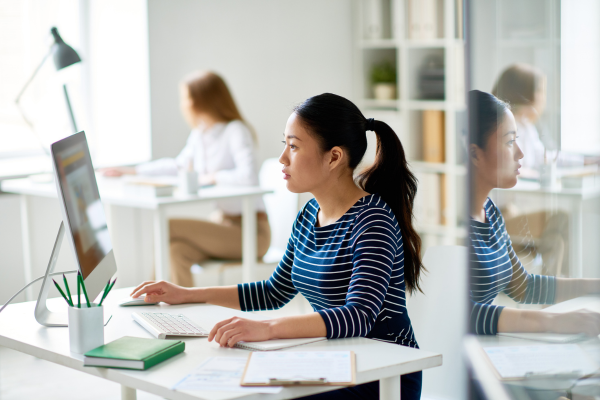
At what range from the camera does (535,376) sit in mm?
842

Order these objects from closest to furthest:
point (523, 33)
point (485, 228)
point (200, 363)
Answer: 1. point (523, 33)
2. point (485, 228)
3. point (200, 363)

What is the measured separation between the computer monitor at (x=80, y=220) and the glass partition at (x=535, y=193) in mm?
723

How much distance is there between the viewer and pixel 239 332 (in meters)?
1.24

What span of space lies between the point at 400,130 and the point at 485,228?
3462 mm

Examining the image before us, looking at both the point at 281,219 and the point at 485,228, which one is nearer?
the point at 485,228

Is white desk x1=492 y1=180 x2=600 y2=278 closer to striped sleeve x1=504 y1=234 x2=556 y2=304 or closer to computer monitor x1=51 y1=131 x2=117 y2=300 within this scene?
striped sleeve x1=504 y1=234 x2=556 y2=304

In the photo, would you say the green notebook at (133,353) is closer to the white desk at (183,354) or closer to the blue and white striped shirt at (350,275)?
the white desk at (183,354)

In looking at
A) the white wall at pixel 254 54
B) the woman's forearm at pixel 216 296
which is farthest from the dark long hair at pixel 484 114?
the white wall at pixel 254 54

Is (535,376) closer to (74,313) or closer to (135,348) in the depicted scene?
(135,348)

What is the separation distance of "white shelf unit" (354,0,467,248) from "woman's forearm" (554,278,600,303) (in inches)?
133

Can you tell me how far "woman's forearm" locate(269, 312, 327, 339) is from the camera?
1265mm

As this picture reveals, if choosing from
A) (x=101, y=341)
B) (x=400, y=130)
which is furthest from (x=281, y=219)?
(x=101, y=341)

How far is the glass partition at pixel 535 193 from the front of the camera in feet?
2.19

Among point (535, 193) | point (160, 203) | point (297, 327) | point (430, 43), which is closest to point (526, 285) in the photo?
point (535, 193)
